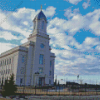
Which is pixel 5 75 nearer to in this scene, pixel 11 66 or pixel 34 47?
pixel 11 66

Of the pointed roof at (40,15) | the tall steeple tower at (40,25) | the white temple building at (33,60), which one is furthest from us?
the pointed roof at (40,15)

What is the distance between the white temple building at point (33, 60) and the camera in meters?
44.4

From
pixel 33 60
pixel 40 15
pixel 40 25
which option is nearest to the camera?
pixel 33 60

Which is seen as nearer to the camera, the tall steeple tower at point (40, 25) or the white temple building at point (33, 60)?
the white temple building at point (33, 60)

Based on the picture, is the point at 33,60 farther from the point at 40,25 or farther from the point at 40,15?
the point at 40,15

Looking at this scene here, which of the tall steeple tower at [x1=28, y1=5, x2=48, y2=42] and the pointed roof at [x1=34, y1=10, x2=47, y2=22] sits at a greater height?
the pointed roof at [x1=34, y1=10, x2=47, y2=22]

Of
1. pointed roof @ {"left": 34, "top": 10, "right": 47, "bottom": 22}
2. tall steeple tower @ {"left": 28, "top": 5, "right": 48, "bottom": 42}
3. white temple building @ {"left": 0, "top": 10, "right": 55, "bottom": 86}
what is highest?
pointed roof @ {"left": 34, "top": 10, "right": 47, "bottom": 22}

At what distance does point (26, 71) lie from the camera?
44.8 m

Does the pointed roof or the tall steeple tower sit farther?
the pointed roof

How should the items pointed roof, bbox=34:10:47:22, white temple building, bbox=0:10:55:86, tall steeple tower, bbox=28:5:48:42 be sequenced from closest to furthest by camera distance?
white temple building, bbox=0:10:55:86 → tall steeple tower, bbox=28:5:48:42 → pointed roof, bbox=34:10:47:22

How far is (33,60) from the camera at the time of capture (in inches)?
1812

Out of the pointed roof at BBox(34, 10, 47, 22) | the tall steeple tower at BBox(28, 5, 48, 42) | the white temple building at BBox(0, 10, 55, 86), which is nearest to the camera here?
the white temple building at BBox(0, 10, 55, 86)

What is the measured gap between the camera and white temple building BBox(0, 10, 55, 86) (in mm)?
44438

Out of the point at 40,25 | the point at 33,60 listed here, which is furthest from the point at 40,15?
the point at 33,60
